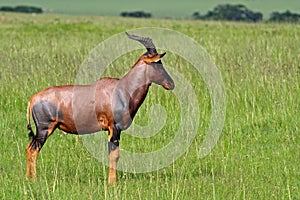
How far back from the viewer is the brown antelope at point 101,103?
7.03m

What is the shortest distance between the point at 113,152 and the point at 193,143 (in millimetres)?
2282

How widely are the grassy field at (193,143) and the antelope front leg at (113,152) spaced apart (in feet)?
0.38

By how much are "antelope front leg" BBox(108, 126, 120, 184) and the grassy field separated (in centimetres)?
12

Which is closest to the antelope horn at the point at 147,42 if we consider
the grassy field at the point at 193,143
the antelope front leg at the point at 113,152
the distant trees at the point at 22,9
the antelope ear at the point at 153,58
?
the antelope ear at the point at 153,58

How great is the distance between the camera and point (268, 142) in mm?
9398

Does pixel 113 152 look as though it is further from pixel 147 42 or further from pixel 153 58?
pixel 147 42

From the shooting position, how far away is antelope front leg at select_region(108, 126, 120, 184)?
23.1 feet

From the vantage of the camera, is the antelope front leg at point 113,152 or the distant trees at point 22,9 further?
the distant trees at point 22,9

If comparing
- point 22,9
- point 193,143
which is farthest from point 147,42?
point 22,9

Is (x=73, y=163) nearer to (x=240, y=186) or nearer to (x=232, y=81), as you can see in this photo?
(x=240, y=186)

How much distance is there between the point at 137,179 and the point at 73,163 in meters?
1.01

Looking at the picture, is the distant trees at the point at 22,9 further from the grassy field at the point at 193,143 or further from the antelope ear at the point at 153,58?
the antelope ear at the point at 153,58

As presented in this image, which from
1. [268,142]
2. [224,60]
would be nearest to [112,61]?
[224,60]

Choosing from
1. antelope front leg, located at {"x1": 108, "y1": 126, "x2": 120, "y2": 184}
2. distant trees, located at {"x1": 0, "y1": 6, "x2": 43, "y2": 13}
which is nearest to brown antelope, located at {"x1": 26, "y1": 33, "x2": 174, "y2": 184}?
antelope front leg, located at {"x1": 108, "y1": 126, "x2": 120, "y2": 184}
